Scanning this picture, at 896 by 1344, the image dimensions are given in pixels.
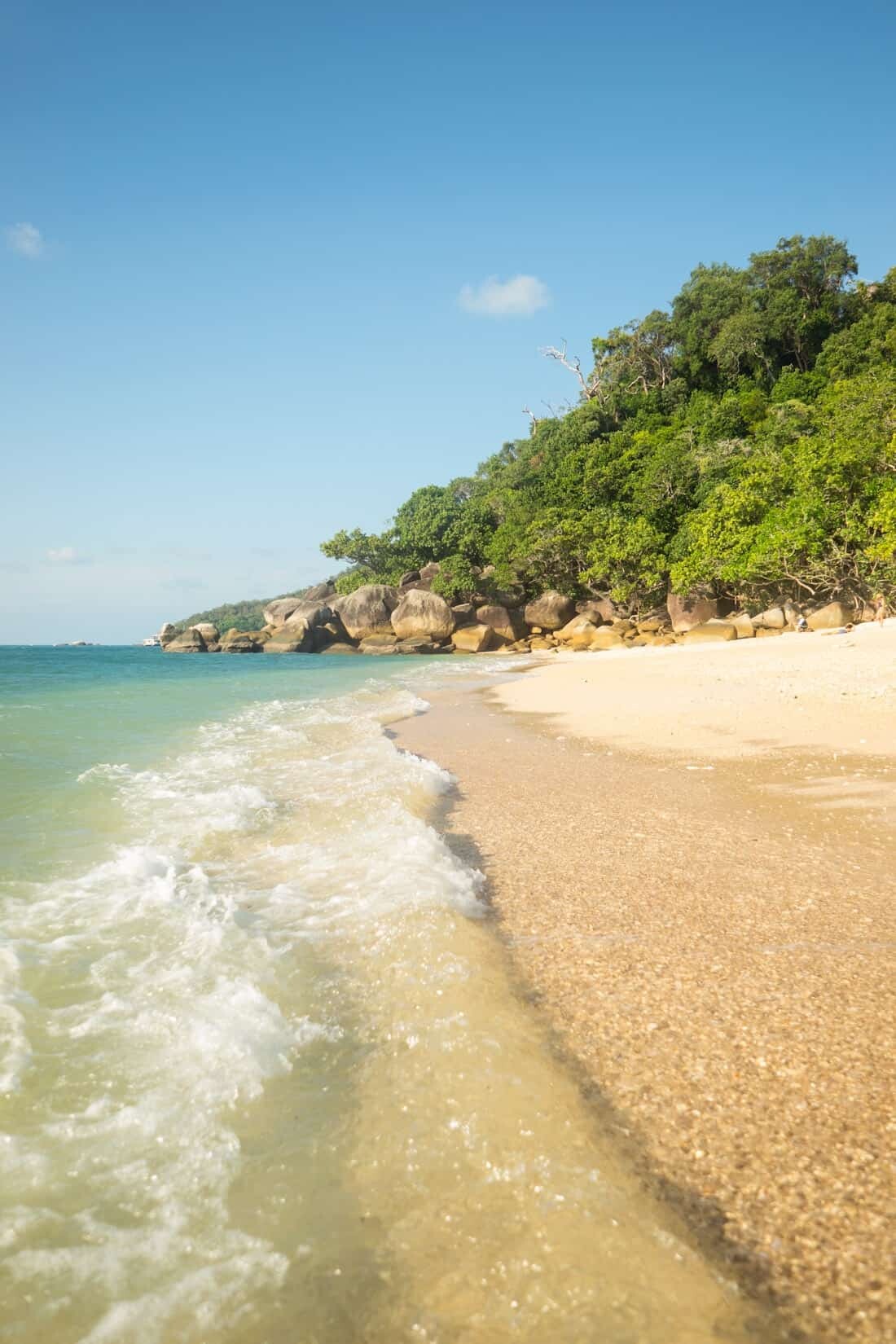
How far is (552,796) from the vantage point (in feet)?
19.3

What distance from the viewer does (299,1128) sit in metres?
2.05

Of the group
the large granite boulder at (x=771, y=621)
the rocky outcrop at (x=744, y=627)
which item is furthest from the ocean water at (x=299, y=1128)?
the large granite boulder at (x=771, y=621)

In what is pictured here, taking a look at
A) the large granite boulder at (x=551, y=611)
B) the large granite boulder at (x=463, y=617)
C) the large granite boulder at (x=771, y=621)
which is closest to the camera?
the large granite boulder at (x=771, y=621)

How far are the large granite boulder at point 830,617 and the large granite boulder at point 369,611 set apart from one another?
90.1 ft

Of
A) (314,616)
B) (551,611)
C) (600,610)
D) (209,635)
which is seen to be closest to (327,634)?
(314,616)

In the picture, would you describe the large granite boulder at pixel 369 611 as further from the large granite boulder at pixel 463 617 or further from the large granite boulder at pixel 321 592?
the large granite boulder at pixel 321 592

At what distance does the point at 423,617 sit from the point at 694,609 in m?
17.4

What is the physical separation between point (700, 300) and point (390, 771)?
56159mm

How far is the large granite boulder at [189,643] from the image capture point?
212 feet

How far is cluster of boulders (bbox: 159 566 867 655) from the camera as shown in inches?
Answer: 1107

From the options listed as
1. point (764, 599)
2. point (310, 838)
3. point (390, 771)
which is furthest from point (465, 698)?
point (764, 599)

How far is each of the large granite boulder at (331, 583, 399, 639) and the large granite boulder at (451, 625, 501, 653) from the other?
6.46 m

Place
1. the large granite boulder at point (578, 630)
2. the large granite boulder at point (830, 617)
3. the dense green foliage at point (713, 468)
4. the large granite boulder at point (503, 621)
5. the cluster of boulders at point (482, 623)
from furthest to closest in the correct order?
the large granite boulder at point (503, 621) < the large granite boulder at point (578, 630) < the cluster of boulders at point (482, 623) < the dense green foliage at point (713, 468) < the large granite boulder at point (830, 617)

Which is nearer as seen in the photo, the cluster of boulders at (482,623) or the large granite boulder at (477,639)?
the cluster of boulders at (482,623)
